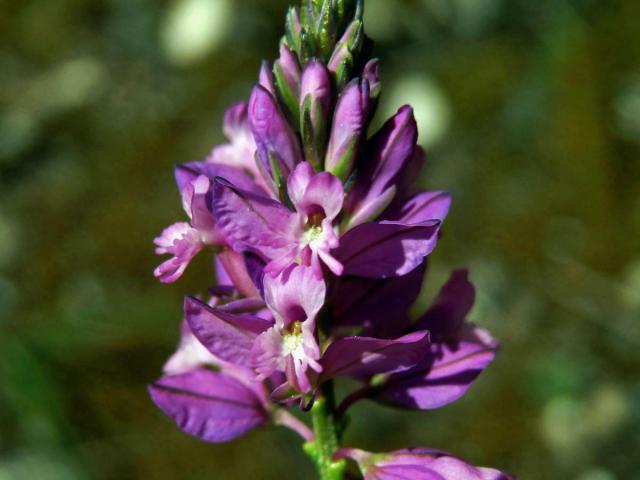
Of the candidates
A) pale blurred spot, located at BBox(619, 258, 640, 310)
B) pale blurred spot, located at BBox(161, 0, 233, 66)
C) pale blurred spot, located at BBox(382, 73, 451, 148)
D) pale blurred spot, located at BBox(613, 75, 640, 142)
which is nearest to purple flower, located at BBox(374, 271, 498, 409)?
pale blurred spot, located at BBox(619, 258, 640, 310)

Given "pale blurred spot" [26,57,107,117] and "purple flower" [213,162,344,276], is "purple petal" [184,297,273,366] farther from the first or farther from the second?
"pale blurred spot" [26,57,107,117]

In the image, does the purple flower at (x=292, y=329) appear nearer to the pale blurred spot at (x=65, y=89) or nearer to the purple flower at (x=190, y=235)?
the purple flower at (x=190, y=235)

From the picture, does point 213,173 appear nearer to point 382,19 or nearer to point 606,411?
point 606,411

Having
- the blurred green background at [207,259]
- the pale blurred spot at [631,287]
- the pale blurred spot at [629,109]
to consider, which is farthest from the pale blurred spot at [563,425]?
the pale blurred spot at [629,109]

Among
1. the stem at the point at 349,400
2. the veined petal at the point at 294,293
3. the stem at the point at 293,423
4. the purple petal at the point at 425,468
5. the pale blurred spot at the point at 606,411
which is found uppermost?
the veined petal at the point at 294,293

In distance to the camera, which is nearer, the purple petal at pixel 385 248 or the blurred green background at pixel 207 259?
the purple petal at pixel 385 248

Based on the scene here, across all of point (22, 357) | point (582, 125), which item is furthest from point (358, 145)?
point (582, 125)

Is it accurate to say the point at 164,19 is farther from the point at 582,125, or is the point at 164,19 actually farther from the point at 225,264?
the point at 225,264
